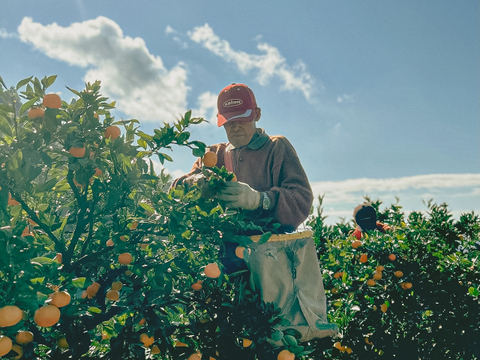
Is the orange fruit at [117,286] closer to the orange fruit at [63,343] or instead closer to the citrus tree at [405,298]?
the orange fruit at [63,343]

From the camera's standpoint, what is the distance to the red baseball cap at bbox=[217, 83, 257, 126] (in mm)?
2334

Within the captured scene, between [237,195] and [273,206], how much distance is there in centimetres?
36

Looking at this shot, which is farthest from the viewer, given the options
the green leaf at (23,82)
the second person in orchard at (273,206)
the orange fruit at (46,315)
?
the second person in orchard at (273,206)

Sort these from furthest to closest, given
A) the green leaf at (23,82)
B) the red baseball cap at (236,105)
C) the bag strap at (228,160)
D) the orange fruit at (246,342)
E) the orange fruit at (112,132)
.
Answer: the bag strap at (228,160) < the red baseball cap at (236,105) < the orange fruit at (246,342) < the orange fruit at (112,132) < the green leaf at (23,82)

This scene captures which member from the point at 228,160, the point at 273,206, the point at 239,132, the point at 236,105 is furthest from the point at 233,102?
the point at 273,206

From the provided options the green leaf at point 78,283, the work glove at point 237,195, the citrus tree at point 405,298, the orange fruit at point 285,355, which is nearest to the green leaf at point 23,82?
the green leaf at point 78,283

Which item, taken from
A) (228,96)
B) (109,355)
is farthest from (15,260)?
(228,96)

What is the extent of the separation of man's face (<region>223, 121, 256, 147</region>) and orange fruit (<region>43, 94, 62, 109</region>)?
1.07 meters

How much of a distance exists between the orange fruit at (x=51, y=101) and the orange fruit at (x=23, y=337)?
91 centimetres

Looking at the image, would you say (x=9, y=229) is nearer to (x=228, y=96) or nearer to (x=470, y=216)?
(x=228, y=96)

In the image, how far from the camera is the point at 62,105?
1658 mm

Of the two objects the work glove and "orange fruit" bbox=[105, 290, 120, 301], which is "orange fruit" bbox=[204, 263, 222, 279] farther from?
"orange fruit" bbox=[105, 290, 120, 301]

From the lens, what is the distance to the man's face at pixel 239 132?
2379mm

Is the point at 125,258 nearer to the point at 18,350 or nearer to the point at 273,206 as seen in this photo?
the point at 18,350
